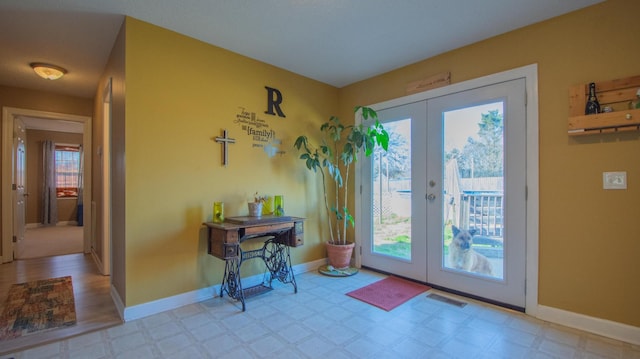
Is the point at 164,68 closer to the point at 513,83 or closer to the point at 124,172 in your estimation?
the point at 124,172

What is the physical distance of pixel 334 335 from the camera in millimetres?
2176

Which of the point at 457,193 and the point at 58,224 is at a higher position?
the point at 457,193

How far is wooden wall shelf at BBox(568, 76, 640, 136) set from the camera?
6.71ft

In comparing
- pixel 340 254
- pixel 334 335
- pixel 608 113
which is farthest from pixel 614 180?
pixel 340 254

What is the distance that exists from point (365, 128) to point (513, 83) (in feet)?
5.47

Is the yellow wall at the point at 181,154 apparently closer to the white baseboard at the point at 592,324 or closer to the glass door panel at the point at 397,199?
the glass door panel at the point at 397,199

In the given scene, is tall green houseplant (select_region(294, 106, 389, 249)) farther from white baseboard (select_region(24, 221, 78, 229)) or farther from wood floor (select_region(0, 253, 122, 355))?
white baseboard (select_region(24, 221, 78, 229))

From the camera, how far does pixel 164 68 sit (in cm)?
263

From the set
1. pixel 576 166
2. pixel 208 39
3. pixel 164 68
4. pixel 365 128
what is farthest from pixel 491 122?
pixel 164 68

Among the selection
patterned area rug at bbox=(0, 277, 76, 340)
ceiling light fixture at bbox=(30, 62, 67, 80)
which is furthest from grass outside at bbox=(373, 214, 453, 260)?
ceiling light fixture at bbox=(30, 62, 67, 80)

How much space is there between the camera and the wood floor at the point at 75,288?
2.13 m

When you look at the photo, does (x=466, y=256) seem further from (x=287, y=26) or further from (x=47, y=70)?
(x=47, y=70)

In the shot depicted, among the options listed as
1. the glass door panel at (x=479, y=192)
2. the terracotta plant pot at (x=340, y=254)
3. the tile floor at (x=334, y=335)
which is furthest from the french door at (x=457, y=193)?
the tile floor at (x=334, y=335)

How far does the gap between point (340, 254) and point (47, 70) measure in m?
4.13
